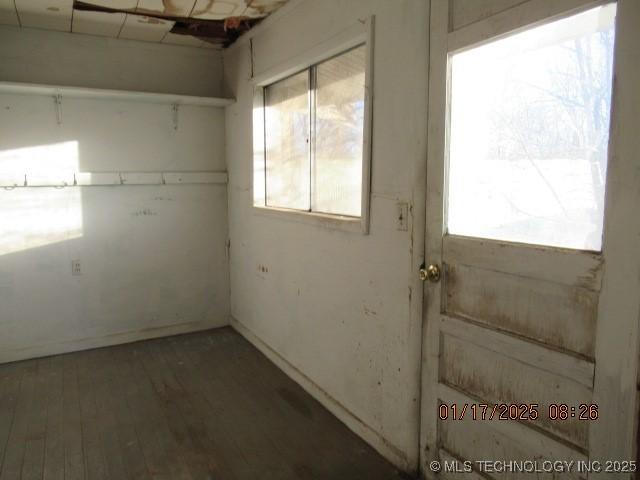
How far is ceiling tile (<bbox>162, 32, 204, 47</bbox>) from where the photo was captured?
3.54 metres

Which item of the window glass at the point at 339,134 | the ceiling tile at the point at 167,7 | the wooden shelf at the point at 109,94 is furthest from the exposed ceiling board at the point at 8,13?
the window glass at the point at 339,134

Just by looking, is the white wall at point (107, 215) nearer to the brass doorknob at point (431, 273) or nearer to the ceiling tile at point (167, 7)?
the ceiling tile at point (167, 7)

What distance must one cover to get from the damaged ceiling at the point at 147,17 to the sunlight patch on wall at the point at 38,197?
856 millimetres

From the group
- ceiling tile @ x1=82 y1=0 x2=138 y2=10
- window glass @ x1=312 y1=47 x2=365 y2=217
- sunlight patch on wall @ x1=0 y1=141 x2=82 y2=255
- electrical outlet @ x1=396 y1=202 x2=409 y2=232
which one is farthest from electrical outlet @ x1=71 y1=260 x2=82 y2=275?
electrical outlet @ x1=396 y1=202 x2=409 y2=232

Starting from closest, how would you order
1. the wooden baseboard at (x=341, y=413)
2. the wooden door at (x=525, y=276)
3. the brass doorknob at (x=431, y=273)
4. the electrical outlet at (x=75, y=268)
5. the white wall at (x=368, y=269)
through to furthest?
the wooden door at (x=525, y=276) → the brass doorknob at (x=431, y=273) → the white wall at (x=368, y=269) → the wooden baseboard at (x=341, y=413) → the electrical outlet at (x=75, y=268)

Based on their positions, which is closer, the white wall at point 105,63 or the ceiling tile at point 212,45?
the white wall at point 105,63

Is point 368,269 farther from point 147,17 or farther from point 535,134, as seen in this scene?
point 147,17

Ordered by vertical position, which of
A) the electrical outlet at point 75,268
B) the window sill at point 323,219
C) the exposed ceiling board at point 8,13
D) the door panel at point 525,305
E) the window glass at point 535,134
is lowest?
the electrical outlet at point 75,268

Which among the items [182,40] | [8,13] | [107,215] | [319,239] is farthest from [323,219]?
[8,13]

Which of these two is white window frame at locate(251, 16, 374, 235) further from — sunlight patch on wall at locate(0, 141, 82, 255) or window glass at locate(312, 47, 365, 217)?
sunlight patch on wall at locate(0, 141, 82, 255)

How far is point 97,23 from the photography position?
3.24 m

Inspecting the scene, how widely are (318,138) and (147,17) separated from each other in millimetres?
1511

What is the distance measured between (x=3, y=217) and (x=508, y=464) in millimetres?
3507

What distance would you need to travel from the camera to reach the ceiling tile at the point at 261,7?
2811mm
